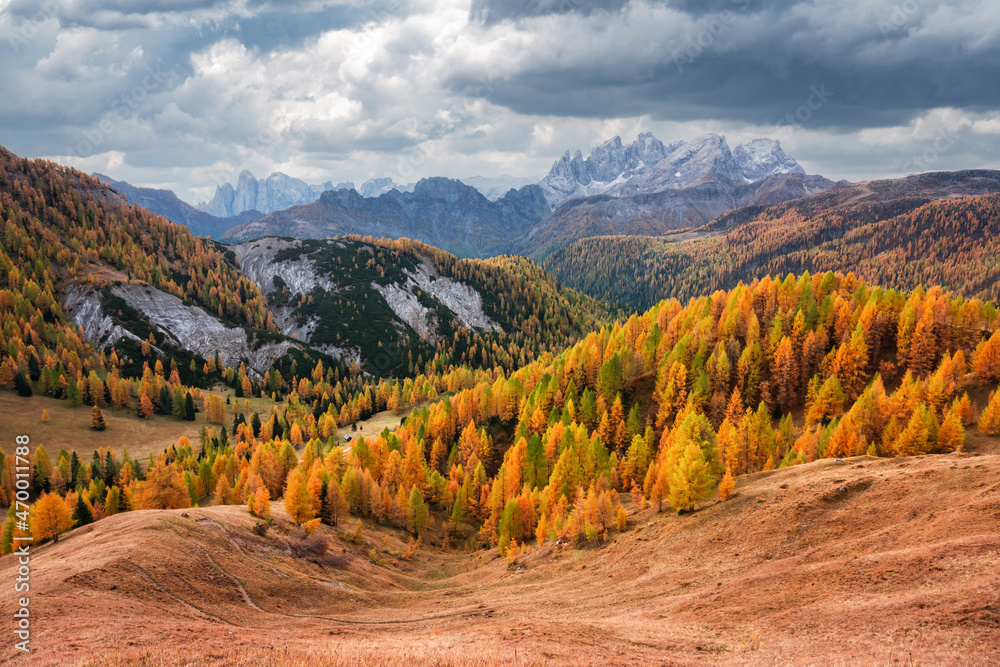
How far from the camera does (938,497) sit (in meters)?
44.2

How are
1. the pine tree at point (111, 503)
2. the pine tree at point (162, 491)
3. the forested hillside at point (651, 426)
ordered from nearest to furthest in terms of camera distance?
the forested hillside at point (651, 426)
the pine tree at point (162, 491)
the pine tree at point (111, 503)

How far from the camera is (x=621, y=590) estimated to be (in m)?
50.8

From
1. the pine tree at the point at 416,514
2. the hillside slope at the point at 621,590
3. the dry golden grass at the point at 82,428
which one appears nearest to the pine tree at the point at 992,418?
the hillside slope at the point at 621,590

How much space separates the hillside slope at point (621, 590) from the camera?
29688mm

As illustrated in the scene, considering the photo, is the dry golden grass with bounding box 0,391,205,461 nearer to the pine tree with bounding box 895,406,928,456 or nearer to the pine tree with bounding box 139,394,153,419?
the pine tree with bounding box 139,394,153,419

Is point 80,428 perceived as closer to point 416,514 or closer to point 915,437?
A: point 416,514

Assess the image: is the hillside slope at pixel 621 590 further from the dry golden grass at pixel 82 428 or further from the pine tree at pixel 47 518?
the dry golden grass at pixel 82 428

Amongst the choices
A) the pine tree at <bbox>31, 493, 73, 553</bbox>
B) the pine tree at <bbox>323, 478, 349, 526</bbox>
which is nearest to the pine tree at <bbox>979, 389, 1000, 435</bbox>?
the pine tree at <bbox>323, 478, 349, 526</bbox>

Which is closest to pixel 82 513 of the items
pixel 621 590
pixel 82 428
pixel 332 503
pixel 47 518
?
pixel 47 518

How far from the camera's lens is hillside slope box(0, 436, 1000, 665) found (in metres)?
29.7

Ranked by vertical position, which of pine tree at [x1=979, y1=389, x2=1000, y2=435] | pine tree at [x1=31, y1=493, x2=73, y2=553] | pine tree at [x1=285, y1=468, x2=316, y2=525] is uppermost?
pine tree at [x1=979, y1=389, x2=1000, y2=435]

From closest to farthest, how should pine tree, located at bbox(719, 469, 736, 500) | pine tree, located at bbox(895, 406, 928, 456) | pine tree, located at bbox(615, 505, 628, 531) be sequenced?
pine tree, located at bbox(719, 469, 736, 500), pine tree, located at bbox(615, 505, 628, 531), pine tree, located at bbox(895, 406, 928, 456)

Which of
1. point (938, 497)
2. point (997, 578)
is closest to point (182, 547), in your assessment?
point (997, 578)

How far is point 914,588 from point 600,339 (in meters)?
106
